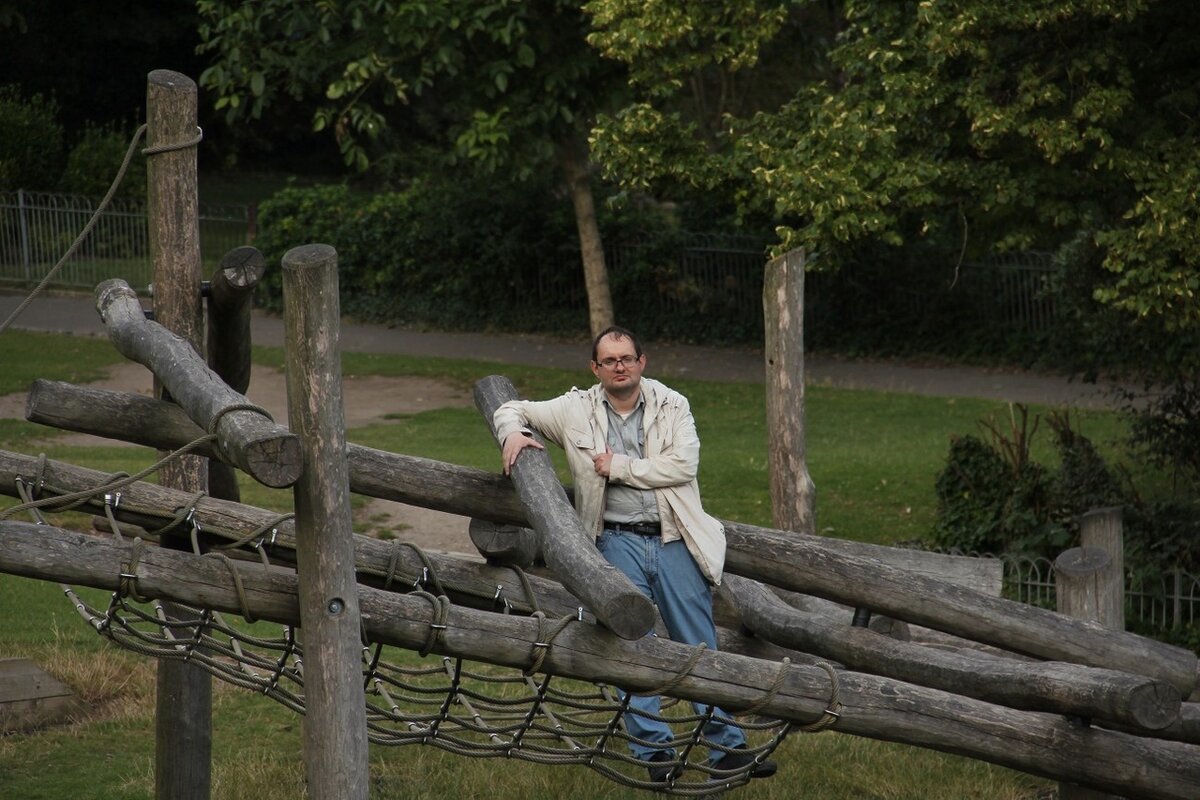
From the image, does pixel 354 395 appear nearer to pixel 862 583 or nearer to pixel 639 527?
pixel 639 527

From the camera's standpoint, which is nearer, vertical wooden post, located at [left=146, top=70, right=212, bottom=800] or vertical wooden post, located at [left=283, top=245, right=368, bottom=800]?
vertical wooden post, located at [left=283, top=245, right=368, bottom=800]

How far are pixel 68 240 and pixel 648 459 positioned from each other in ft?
64.1

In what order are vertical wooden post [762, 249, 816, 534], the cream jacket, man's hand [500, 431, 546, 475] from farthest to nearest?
vertical wooden post [762, 249, 816, 534] < the cream jacket < man's hand [500, 431, 546, 475]

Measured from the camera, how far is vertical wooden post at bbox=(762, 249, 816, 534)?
7953mm

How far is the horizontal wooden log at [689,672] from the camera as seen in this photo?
4898 millimetres

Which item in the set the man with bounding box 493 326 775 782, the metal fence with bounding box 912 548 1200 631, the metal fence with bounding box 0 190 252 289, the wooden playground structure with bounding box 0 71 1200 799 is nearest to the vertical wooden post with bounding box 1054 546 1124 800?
the wooden playground structure with bounding box 0 71 1200 799

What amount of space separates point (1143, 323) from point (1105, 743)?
5.92 metres

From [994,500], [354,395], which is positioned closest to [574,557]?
[994,500]

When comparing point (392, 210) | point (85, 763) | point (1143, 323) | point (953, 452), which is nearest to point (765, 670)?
point (85, 763)

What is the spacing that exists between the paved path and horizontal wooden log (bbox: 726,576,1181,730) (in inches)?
454

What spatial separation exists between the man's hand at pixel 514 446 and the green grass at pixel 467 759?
207cm

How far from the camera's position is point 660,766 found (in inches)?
227

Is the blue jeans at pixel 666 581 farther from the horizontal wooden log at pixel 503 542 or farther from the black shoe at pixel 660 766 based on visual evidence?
the horizontal wooden log at pixel 503 542

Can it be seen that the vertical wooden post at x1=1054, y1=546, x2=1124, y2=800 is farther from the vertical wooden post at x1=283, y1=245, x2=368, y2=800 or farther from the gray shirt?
the vertical wooden post at x1=283, y1=245, x2=368, y2=800
